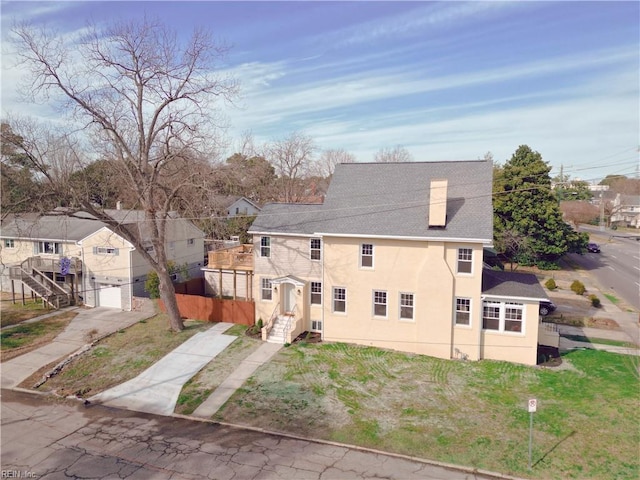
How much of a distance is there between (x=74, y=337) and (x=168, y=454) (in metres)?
13.9

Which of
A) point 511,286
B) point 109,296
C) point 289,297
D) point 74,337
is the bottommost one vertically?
point 74,337

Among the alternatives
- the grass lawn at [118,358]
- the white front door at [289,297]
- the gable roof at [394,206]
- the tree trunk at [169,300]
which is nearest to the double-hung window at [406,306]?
the gable roof at [394,206]

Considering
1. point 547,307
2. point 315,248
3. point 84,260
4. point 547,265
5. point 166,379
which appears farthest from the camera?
point 547,265

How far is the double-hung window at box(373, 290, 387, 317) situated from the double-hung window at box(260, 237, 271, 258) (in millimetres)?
6402

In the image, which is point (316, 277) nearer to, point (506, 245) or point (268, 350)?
point (268, 350)

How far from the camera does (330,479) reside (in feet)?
39.7

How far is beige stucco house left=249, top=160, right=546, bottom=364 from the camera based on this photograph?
1981 centimetres

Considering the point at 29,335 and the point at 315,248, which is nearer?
the point at 315,248

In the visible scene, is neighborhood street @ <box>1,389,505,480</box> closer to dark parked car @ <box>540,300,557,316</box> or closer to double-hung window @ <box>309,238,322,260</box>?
double-hung window @ <box>309,238,322,260</box>

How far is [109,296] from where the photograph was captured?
2933 centimetres

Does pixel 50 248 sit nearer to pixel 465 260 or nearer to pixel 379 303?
pixel 379 303

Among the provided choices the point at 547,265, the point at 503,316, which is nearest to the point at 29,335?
the point at 503,316

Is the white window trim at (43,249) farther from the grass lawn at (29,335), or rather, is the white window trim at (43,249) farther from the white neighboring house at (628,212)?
the white neighboring house at (628,212)

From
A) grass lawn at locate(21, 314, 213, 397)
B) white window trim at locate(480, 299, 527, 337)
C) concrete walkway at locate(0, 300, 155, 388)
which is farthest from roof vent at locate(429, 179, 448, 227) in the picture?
concrete walkway at locate(0, 300, 155, 388)
